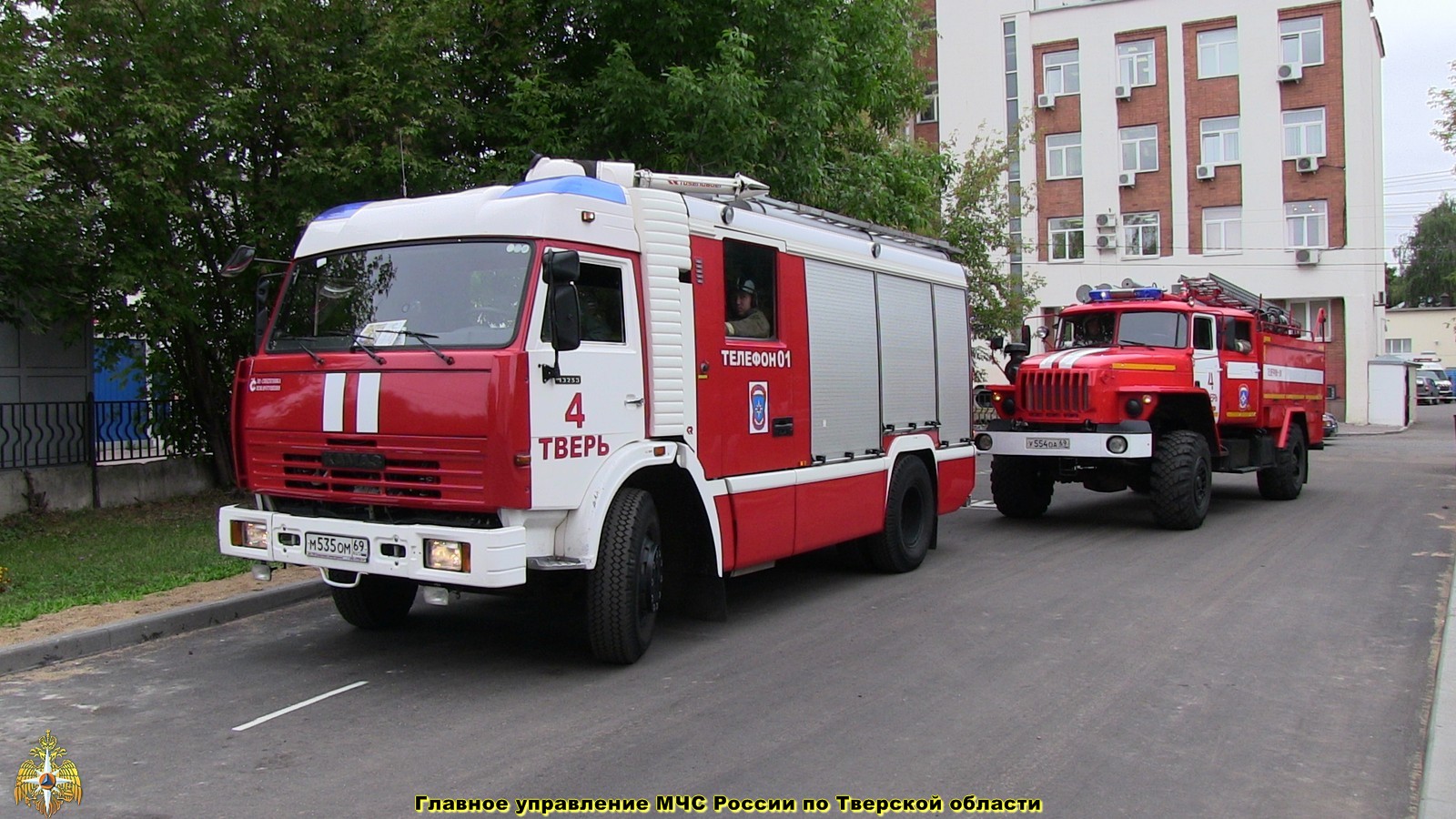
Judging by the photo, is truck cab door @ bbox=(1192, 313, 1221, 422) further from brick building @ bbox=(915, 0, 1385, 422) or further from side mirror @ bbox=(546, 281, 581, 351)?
brick building @ bbox=(915, 0, 1385, 422)

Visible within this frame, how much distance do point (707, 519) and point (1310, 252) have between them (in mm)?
33600

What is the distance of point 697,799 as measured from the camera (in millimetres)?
4688

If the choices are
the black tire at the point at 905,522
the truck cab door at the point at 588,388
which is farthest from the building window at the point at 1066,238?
the truck cab door at the point at 588,388

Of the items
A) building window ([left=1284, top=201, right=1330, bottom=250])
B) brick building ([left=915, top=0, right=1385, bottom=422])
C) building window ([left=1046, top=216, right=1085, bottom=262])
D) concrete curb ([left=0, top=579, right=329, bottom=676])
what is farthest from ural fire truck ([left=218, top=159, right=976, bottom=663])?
building window ([left=1284, top=201, right=1330, bottom=250])

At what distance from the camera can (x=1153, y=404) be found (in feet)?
40.6

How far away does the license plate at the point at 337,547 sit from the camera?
6238 mm

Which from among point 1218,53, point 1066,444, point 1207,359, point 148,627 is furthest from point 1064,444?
point 1218,53

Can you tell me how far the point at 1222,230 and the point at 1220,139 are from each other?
9.76 ft

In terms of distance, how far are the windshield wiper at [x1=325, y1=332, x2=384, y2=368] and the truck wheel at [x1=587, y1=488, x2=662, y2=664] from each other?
158 cm

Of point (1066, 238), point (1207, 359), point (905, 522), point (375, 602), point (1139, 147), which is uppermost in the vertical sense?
point (1139, 147)

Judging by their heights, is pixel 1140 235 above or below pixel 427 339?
above

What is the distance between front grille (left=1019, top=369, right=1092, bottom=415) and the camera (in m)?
12.4

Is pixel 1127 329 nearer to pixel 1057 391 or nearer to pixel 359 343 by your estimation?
pixel 1057 391

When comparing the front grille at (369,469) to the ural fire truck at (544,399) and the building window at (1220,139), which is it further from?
the building window at (1220,139)
